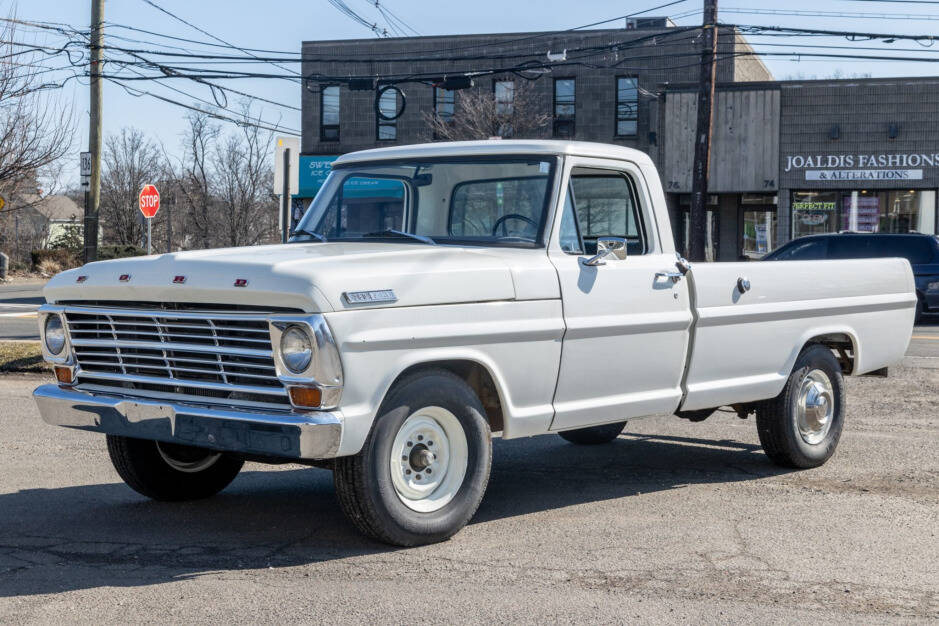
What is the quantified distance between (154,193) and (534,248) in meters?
23.9

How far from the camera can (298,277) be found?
5078mm

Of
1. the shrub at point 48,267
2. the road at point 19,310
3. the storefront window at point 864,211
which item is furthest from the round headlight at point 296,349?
the shrub at point 48,267

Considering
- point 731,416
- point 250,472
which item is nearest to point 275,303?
point 250,472

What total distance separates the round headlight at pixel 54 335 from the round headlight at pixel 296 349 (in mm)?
1573

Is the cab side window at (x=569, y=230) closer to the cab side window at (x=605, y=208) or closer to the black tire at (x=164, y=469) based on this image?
the cab side window at (x=605, y=208)

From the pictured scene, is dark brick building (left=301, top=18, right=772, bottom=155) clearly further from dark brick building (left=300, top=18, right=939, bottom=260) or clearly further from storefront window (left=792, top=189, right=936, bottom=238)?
storefront window (left=792, top=189, right=936, bottom=238)

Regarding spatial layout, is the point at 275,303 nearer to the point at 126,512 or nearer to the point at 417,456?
the point at 417,456

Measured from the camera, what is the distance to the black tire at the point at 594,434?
28.8 feet

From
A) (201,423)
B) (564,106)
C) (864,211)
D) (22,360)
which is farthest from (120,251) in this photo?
(201,423)

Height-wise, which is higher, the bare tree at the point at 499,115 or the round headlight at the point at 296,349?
the bare tree at the point at 499,115

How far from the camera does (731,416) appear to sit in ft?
35.1

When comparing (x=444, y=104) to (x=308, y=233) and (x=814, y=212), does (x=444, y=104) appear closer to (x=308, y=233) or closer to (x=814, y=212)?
(x=814, y=212)

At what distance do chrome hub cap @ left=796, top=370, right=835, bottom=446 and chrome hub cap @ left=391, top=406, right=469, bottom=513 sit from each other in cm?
306

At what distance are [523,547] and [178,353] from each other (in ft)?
6.31
